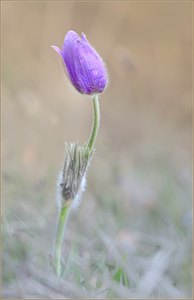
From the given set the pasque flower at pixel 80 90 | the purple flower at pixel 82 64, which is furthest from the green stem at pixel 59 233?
the purple flower at pixel 82 64

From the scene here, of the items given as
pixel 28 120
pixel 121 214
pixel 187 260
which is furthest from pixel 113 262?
pixel 28 120

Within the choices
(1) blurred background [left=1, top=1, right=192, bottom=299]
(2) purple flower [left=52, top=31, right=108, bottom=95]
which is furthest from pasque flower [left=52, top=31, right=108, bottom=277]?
(1) blurred background [left=1, top=1, right=192, bottom=299]

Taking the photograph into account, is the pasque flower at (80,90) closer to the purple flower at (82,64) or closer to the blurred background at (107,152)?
the purple flower at (82,64)

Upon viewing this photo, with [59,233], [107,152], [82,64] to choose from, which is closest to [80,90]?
[82,64]

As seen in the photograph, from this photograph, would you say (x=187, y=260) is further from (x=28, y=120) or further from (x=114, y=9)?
(x=114, y=9)

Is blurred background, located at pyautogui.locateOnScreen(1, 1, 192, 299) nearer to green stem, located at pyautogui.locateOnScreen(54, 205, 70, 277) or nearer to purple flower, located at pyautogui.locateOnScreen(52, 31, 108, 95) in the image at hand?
green stem, located at pyautogui.locateOnScreen(54, 205, 70, 277)

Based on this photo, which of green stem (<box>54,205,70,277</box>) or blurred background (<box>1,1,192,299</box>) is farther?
blurred background (<box>1,1,192,299</box>)
